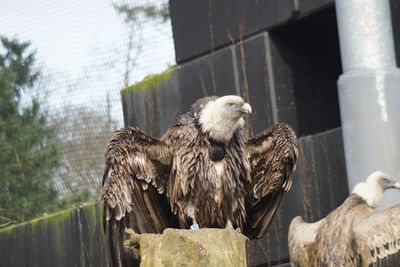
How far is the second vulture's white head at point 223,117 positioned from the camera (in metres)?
8.70

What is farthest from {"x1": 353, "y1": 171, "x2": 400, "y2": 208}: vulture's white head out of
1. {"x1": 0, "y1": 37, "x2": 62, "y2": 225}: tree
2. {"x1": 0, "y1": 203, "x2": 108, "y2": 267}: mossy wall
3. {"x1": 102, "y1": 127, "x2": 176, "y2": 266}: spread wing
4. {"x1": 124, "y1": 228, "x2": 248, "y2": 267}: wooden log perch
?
{"x1": 0, "y1": 37, "x2": 62, "y2": 225}: tree

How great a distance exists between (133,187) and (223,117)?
3.01 feet

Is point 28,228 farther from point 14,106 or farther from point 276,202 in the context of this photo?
point 276,202

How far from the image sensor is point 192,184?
8742 mm

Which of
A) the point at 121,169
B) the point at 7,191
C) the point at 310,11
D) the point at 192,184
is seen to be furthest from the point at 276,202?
the point at 7,191

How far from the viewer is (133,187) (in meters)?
8.75

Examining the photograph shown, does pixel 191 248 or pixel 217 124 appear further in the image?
pixel 217 124

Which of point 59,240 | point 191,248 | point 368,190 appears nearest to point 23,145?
point 59,240

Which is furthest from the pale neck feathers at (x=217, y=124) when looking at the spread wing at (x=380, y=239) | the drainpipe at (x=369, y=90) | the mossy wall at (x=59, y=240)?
the mossy wall at (x=59, y=240)

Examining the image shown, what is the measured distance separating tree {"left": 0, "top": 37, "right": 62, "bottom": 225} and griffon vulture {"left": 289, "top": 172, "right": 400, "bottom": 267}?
407 cm

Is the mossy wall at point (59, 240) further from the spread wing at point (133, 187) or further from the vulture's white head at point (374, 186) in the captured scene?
the vulture's white head at point (374, 186)

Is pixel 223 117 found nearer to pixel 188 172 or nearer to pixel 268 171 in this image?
pixel 188 172

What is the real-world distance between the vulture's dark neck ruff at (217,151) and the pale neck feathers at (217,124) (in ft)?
0.14

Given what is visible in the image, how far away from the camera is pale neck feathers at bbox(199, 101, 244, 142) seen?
8.68 metres
